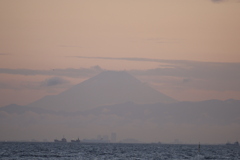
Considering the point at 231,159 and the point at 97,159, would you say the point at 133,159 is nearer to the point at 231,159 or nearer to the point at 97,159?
the point at 97,159

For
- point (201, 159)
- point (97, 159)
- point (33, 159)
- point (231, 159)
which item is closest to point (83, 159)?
point (97, 159)

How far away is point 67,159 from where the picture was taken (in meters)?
115

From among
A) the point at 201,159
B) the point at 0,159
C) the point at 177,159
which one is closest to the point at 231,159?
the point at 201,159

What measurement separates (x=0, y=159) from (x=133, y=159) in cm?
3299

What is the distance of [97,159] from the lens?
118m

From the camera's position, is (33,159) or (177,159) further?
(177,159)

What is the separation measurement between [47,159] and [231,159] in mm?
54074

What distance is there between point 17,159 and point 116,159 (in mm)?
24256

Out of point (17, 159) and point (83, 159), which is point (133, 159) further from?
point (17, 159)

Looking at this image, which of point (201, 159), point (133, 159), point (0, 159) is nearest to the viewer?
point (0, 159)

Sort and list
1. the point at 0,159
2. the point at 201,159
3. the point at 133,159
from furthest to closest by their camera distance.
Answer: the point at 201,159
the point at 133,159
the point at 0,159

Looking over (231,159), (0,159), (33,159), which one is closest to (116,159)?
(33,159)

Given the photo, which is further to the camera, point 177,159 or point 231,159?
point 231,159

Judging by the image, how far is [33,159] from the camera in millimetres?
114438
